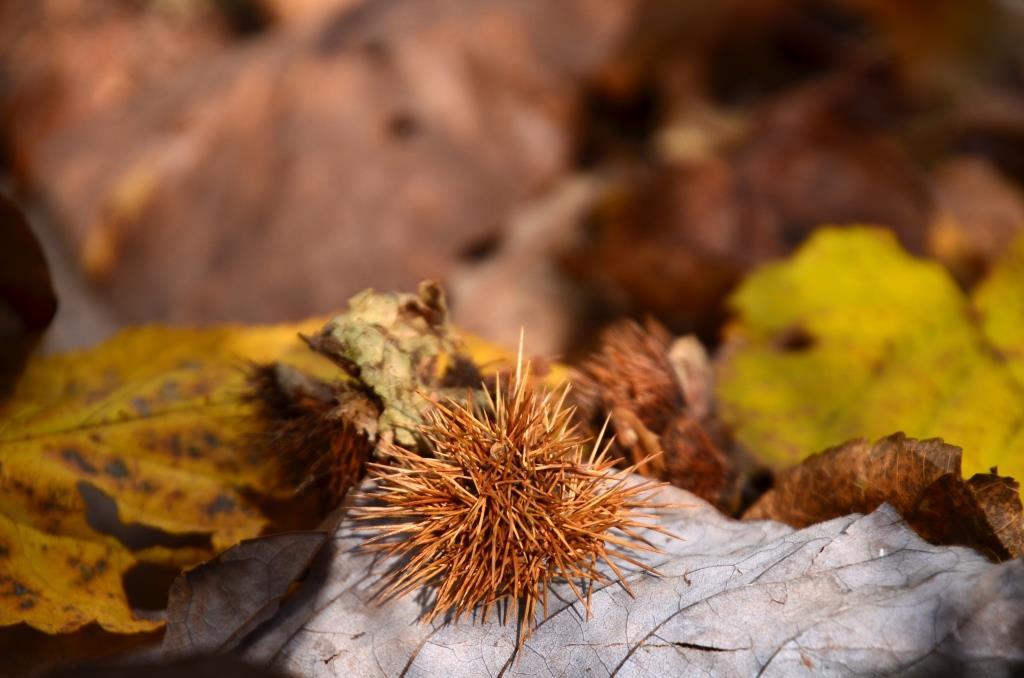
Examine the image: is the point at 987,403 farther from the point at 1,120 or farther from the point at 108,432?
the point at 1,120

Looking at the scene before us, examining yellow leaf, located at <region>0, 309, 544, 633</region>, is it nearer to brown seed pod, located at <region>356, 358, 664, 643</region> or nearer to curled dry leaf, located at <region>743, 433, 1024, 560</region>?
brown seed pod, located at <region>356, 358, 664, 643</region>

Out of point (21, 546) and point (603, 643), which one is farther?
point (21, 546)

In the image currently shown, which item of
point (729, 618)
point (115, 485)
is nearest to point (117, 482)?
point (115, 485)

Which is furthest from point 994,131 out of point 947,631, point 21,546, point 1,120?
point 1,120

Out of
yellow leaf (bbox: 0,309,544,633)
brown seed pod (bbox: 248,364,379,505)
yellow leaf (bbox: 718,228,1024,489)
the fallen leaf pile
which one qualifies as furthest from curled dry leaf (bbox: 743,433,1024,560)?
brown seed pod (bbox: 248,364,379,505)

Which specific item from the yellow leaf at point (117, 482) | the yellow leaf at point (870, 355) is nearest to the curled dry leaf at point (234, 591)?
the yellow leaf at point (117, 482)

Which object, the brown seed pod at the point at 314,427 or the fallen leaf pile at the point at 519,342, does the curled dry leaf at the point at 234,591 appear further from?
the brown seed pod at the point at 314,427
